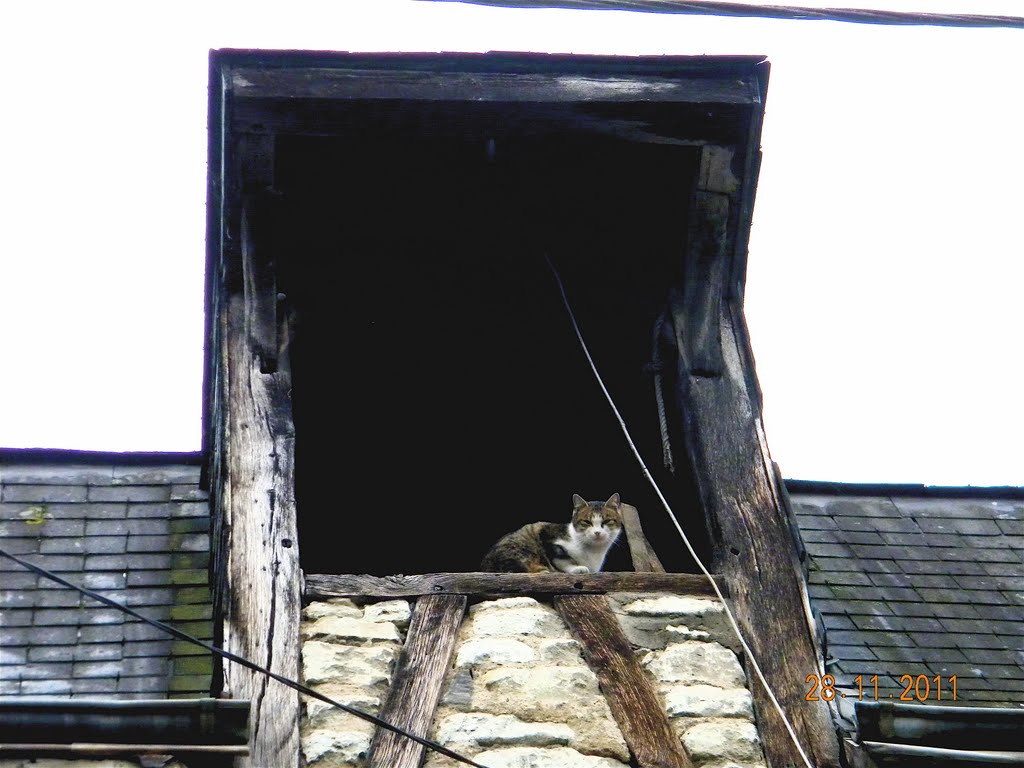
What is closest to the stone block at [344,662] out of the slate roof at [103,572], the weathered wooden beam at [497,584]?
the weathered wooden beam at [497,584]

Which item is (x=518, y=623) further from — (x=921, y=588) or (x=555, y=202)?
(x=921, y=588)

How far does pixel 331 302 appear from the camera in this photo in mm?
6402

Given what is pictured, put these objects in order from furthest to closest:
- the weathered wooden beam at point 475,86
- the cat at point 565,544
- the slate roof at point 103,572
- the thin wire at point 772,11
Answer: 1. the cat at point 565,544
2. the weathered wooden beam at point 475,86
3. the slate roof at point 103,572
4. the thin wire at point 772,11

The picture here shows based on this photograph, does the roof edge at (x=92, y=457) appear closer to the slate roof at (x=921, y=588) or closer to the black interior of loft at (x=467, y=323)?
the black interior of loft at (x=467, y=323)

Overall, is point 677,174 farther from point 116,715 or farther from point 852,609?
point 116,715

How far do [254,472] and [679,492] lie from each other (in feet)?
5.47

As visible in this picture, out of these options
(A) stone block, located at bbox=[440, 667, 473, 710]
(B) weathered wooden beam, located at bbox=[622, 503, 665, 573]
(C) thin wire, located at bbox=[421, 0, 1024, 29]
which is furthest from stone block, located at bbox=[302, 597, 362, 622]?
(C) thin wire, located at bbox=[421, 0, 1024, 29]

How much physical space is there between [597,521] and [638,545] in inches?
9.7

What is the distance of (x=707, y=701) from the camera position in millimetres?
4766

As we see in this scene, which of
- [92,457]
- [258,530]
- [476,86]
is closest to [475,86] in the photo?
[476,86]

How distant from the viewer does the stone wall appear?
179 inches

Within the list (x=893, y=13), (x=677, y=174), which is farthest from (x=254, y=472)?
(x=893, y=13)

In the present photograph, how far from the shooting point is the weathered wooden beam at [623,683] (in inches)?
181

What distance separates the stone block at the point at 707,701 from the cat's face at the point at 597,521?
5.67 ft
